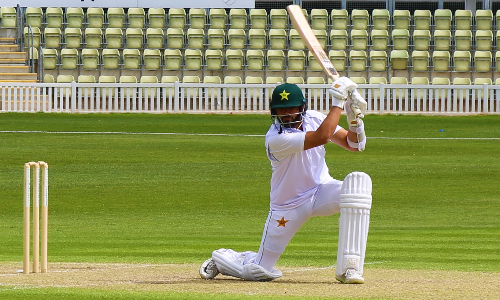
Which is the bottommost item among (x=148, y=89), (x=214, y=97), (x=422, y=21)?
(x=214, y=97)

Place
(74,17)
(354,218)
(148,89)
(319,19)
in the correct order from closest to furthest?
(354,218)
(148,89)
(319,19)
(74,17)

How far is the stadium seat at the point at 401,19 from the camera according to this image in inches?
1235

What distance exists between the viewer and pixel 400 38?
31.0m

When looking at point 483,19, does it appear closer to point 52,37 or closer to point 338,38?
point 338,38

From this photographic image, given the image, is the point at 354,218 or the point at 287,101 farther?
the point at 287,101

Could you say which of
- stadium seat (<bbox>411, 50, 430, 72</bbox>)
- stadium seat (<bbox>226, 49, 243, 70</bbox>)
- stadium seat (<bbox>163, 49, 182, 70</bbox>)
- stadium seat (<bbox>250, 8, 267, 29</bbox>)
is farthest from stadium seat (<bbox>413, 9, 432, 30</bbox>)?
stadium seat (<bbox>163, 49, 182, 70</bbox>)

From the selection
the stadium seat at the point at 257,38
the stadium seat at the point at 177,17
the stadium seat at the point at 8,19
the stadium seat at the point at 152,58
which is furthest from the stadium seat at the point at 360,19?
the stadium seat at the point at 8,19

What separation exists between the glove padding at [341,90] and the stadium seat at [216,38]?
81.3 feet

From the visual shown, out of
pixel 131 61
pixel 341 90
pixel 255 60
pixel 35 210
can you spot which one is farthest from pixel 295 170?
pixel 131 61

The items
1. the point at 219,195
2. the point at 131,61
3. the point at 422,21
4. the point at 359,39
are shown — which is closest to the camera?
the point at 219,195

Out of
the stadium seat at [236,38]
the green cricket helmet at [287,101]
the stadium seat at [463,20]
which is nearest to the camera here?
the green cricket helmet at [287,101]

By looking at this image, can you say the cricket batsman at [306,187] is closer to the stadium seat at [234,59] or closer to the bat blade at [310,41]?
the bat blade at [310,41]

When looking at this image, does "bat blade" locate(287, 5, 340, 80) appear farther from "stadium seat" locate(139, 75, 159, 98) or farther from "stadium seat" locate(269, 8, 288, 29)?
"stadium seat" locate(269, 8, 288, 29)

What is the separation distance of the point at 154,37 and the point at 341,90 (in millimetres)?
25235
